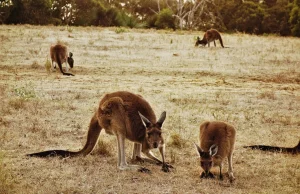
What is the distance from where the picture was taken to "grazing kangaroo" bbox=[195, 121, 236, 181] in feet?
16.1

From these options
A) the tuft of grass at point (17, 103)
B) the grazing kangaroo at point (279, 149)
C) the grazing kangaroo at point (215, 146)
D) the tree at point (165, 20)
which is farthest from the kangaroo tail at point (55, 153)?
the tree at point (165, 20)

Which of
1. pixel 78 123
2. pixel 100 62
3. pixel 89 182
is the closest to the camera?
pixel 89 182

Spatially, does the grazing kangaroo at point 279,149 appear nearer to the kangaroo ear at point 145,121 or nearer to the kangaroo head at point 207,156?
the kangaroo head at point 207,156

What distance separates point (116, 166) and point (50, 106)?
326cm

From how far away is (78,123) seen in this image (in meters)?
7.38

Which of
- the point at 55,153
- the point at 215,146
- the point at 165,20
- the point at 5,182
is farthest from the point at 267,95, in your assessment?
the point at 165,20

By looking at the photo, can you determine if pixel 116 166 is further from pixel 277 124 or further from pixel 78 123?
pixel 277 124

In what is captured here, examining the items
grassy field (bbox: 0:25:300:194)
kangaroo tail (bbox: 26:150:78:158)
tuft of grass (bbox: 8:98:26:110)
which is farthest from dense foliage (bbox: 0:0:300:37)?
kangaroo tail (bbox: 26:150:78:158)

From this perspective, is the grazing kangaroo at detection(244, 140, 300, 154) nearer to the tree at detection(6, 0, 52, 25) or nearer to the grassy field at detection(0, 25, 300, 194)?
the grassy field at detection(0, 25, 300, 194)

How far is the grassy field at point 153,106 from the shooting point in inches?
198

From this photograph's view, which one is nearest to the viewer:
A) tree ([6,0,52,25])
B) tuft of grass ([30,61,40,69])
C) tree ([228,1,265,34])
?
tuft of grass ([30,61,40,69])

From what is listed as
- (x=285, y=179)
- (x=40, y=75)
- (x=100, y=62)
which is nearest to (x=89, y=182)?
(x=285, y=179)

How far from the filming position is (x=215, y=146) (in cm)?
490

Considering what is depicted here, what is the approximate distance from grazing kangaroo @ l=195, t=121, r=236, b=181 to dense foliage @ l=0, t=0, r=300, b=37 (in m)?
24.9
